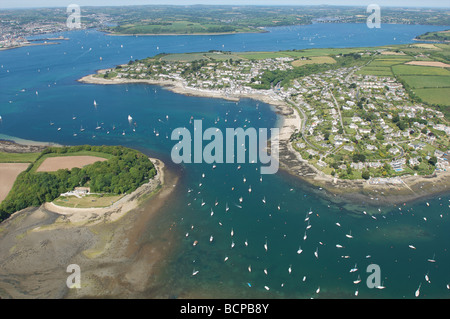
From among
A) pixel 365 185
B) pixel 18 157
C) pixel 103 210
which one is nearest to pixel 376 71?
pixel 365 185

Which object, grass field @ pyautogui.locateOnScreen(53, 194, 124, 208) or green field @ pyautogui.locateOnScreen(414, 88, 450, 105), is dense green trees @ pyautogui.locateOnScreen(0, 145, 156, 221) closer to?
grass field @ pyautogui.locateOnScreen(53, 194, 124, 208)

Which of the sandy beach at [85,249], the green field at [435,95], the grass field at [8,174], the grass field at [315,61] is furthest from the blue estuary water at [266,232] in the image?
the grass field at [315,61]

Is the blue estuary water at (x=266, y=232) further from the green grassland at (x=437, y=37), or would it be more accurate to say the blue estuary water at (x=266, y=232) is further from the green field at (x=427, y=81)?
the green grassland at (x=437, y=37)

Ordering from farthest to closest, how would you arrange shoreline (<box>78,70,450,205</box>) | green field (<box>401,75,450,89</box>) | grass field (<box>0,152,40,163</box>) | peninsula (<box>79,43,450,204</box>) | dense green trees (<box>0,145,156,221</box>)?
green field (<box>401,75,450,89</box>)
grass field (<box>0,152,40,163</box>)
peninsula (<box>79,43,450,204</box>)
shoreline (<box>78,70,450,205</box>)
dense green trees (<box>0,145,156,221</box>)

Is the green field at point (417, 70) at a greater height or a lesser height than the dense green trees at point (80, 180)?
greater

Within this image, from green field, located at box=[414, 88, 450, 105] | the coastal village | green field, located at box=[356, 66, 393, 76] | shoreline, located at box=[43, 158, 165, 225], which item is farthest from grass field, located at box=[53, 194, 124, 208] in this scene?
green field, located at box=[356, 66, 393, 76]

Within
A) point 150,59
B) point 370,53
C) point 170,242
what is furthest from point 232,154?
point 370,53
